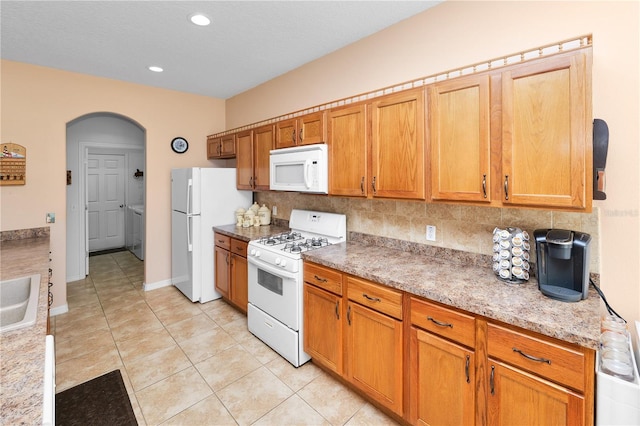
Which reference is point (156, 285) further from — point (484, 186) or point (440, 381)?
point (484, 186)

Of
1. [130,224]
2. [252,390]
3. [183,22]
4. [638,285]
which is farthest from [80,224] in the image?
[638,285]

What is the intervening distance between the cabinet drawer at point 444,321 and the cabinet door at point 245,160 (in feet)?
8.10

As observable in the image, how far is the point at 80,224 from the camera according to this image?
4.73 meters

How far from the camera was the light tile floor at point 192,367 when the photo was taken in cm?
202

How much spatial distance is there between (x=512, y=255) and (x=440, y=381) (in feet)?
2.61

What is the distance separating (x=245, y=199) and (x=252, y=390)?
2391 millimetres

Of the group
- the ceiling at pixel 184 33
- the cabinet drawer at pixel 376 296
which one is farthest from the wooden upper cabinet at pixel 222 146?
the cabinet drawer at pixel 376 296

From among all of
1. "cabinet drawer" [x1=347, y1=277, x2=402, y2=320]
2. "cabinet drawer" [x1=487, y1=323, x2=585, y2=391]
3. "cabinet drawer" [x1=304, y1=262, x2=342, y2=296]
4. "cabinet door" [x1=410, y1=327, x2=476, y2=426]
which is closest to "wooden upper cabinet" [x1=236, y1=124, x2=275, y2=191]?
"cabinet drawer" [x1=304, y1=262, x2=342, y2=296]

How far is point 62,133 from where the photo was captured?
345cm

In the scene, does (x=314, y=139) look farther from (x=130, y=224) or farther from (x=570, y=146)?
(x=130, y=224)

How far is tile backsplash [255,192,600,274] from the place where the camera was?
1686 millimetres

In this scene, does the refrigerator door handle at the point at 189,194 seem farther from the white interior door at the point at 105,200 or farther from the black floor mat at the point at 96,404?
the white interior door at the point at 105,200

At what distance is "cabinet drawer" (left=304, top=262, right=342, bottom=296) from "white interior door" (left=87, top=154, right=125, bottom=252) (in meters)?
5.68

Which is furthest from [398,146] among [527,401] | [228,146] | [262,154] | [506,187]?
[228,146]
